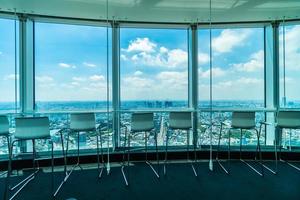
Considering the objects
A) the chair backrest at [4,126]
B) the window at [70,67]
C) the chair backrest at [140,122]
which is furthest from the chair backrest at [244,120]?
the chair backrest at [4,126]

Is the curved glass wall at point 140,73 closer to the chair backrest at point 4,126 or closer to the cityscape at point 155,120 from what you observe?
the cityscape at point 155,120

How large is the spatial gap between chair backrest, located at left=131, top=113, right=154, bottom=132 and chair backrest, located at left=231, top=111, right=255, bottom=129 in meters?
1.50

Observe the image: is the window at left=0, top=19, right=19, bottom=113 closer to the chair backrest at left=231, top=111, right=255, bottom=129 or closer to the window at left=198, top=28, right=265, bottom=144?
the window at left=198, top=28, right=265, bottom=144

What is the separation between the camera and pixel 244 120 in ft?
12.5

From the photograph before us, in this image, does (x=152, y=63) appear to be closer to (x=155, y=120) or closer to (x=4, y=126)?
(x=155, y=120)

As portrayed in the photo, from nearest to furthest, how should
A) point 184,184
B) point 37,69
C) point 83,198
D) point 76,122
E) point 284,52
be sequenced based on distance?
1. point 83,198
2. point 184,184
3. point 76,122
4. point 37,69
5. point 284,52

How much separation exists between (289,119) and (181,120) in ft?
6.03

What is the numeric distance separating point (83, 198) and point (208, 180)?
1.84 m

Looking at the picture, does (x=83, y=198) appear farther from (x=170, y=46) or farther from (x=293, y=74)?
(x=293, y=74)

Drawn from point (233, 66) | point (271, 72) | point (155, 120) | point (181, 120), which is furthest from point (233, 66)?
point (155, 120)

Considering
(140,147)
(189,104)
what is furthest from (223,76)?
(140,147)

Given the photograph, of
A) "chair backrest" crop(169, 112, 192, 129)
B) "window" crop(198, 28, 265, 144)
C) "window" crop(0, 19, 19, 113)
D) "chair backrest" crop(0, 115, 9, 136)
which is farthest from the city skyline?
"chair backrest" crop(0, 115, 9, 136)

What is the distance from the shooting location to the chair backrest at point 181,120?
3.79 metres

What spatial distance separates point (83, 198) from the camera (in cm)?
285
